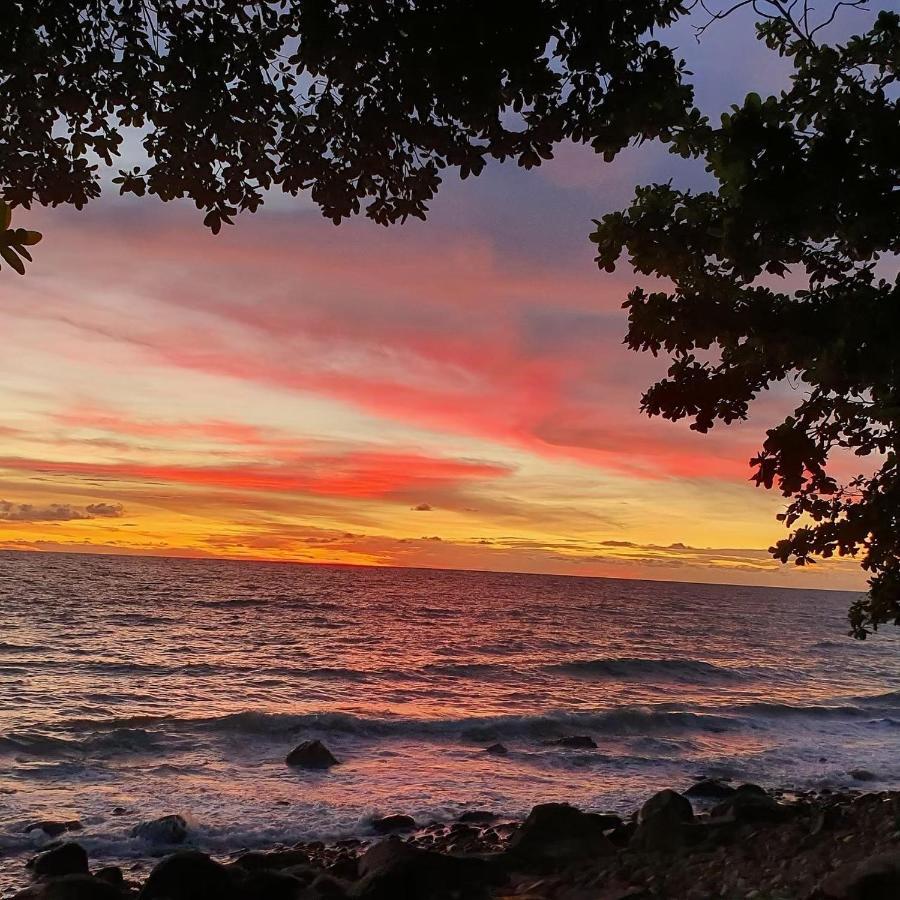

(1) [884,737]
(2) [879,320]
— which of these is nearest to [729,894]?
(2) [879,320]

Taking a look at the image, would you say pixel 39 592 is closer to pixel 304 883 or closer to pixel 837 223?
pixel 304 883

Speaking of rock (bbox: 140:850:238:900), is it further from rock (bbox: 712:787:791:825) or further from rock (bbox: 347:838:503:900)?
rock (bbox: 712:787:791:825)

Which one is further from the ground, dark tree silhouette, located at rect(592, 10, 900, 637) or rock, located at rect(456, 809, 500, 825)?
dark tree silhouette, located at rect(592, 10, 900, 637)

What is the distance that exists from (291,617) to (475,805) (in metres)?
56.6

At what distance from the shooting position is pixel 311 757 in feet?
66.7

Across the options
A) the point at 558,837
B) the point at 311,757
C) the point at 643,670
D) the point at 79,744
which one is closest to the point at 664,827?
the point at 558,837

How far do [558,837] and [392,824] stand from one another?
4.11 meters

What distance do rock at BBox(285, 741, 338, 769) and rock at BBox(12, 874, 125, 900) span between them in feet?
32.5

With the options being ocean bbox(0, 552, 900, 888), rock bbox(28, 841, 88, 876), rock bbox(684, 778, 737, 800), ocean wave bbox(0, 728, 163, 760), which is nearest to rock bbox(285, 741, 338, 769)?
ocean bbox(0, 552, 900, 888)

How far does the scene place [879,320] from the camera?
7.11 m

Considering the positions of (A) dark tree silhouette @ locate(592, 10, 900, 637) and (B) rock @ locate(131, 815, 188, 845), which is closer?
(A) dark tree silhouette @ locate(592, 10, 900, 637)

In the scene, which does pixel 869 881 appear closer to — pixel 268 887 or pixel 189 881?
pixel 268 887

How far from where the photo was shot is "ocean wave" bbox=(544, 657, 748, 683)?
4103cm

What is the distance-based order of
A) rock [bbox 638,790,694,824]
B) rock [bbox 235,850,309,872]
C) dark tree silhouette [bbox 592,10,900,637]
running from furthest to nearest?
rock [bbox 638,790,694,824] < rock [bbox 235,850,309,872] < dark tree silhouette [bbox 592,10,900,637]
